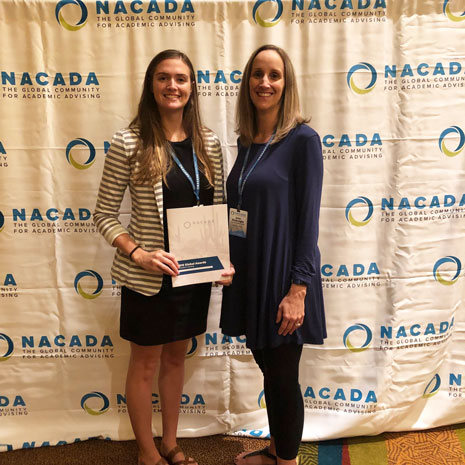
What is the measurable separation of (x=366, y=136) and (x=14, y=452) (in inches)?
87.3

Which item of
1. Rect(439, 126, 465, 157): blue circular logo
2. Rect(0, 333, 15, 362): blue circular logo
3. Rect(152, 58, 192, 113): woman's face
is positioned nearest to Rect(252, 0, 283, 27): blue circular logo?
Rect(152, 58, 192, 113): woman's face

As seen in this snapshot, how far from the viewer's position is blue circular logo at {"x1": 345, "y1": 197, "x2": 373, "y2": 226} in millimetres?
2080

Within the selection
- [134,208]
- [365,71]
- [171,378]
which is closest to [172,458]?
[171,378]

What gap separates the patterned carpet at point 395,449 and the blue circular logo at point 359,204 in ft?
3.50

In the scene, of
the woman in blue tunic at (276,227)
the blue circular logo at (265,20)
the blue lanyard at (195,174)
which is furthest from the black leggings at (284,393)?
the blue circular logo at (265,20)

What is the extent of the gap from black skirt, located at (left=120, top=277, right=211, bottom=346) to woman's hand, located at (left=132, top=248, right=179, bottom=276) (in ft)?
0.39

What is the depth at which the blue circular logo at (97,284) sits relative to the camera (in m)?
2.12

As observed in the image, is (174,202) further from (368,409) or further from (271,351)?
(368,409)

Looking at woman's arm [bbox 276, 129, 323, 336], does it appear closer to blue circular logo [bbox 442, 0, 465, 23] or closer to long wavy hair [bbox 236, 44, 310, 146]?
long wavy hair [bbox 236, 44, 310, 146]

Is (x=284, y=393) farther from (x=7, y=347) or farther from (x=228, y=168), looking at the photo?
(x=7, y=347)

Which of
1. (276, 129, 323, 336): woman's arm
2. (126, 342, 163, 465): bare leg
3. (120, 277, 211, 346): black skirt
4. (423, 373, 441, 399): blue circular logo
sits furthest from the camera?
(423, 373, 441, 399): blue circular logo

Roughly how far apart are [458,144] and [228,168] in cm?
105

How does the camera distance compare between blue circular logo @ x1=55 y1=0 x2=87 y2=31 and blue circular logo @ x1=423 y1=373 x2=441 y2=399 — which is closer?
blue circular logo @ x1=55 y1=0 x2=87 y2=31

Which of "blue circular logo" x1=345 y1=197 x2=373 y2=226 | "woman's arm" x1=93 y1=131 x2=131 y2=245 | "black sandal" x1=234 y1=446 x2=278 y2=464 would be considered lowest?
"black sandal" x1=234 y1=446 x2=278 y2=464
